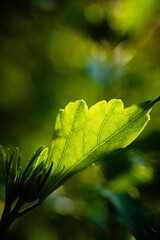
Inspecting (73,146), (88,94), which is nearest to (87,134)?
(73,146)

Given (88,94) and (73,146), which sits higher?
(88,94)

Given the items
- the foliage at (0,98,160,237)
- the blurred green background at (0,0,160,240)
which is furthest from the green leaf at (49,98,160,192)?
the blurred green background at (0,0,160,240)

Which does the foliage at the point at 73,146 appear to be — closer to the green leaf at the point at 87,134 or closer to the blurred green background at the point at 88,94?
the green leaf at the point at 87,134

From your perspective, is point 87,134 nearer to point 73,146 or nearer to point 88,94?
point 73,146

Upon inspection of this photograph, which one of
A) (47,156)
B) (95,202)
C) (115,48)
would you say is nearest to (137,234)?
(47,156)

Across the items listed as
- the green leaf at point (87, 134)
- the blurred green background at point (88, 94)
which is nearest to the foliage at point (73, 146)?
the green leaf at point (87, 134)

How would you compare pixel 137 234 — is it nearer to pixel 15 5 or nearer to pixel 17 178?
pixel 17 178

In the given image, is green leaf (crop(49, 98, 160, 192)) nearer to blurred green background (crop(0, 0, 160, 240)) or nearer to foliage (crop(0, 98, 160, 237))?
foliage (crop(0, 98, 160, 237))
